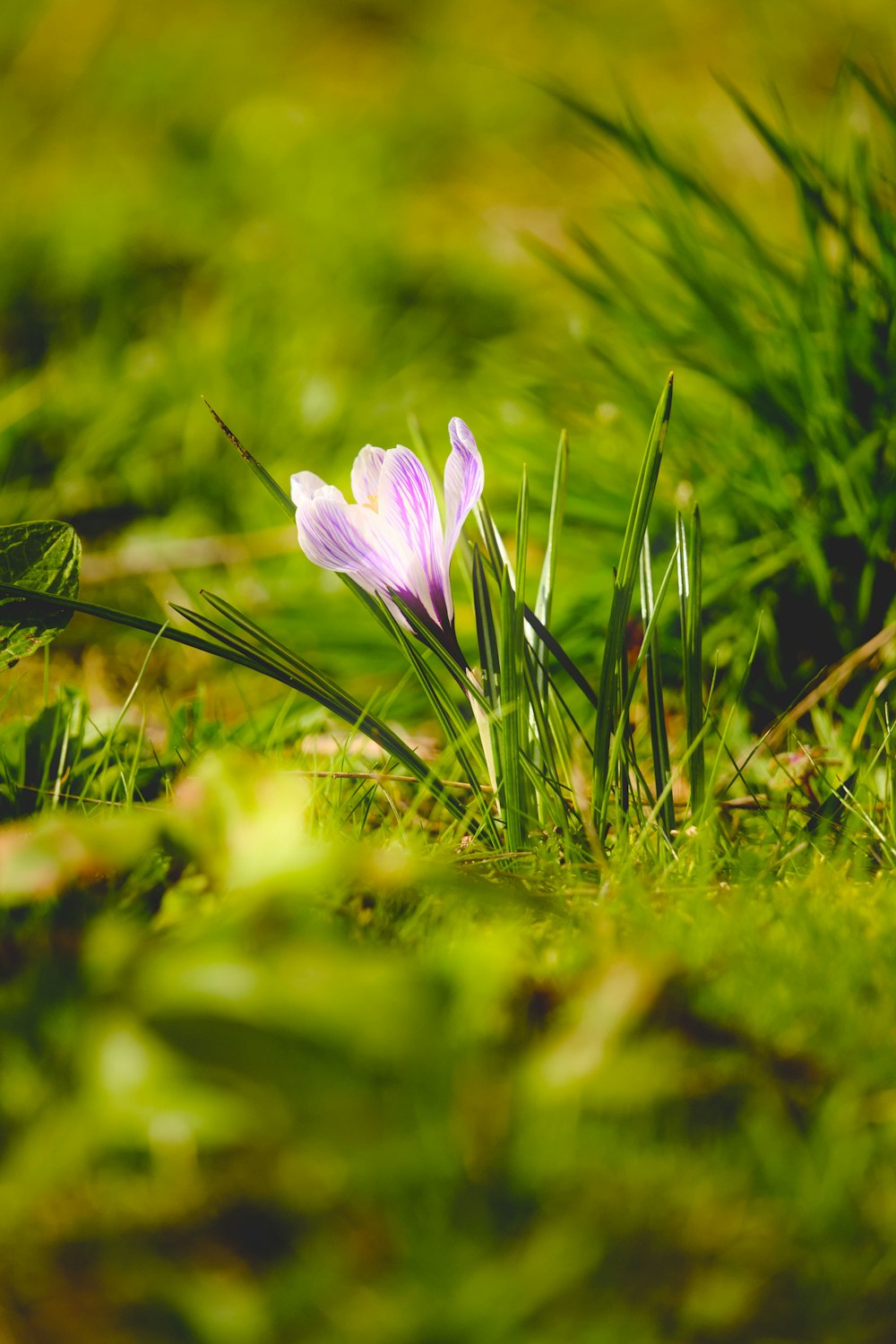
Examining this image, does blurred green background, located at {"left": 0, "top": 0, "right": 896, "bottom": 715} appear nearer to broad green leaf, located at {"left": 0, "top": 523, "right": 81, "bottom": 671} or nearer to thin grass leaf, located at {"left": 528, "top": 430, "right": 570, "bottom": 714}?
thin grass leaf, located at {"left": 528, "top": 430, "right": 570, "bottom": 714}

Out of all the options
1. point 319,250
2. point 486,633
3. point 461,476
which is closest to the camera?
point 461,476

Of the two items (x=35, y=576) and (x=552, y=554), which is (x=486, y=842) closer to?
(x=552, y=554)

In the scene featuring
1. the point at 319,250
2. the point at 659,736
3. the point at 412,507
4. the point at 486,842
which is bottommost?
the point at 486,842

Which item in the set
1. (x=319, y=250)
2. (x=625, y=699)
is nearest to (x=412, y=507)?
(x=625, y=699)

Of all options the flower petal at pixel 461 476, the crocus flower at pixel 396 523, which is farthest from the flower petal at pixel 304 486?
the flower petal at pixel 461 476

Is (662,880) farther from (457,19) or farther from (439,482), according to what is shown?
(457,19)

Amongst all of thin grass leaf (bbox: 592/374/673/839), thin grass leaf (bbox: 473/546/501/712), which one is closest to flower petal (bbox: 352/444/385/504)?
thin grass leaf (bbox: 473/546/501/712)

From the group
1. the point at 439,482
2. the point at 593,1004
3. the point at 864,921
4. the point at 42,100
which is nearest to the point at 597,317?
the point at 439,482

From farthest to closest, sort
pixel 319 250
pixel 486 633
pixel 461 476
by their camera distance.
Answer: pixel 319 250, pixel 486 633, pixel 461 476
